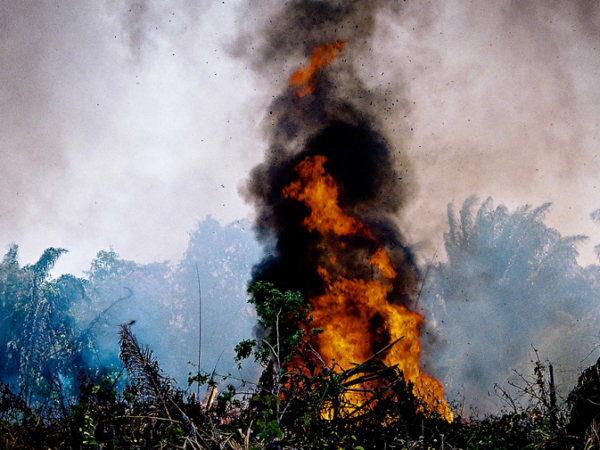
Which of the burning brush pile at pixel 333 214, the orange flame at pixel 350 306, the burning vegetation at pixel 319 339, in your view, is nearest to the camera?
the burning vegetation at pixel 319 339

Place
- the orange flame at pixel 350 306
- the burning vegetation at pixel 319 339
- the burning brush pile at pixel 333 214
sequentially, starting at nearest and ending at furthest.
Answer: the burning vegetation at pixel 319 339
the orange flame at pixel 350 306
the burning brush pile at pixel 333 214

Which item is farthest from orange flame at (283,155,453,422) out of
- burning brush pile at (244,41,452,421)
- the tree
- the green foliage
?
the tree

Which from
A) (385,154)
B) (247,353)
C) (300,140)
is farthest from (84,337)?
(385,154)

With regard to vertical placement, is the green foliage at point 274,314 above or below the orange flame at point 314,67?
below

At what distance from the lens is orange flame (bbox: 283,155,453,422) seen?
13.3m

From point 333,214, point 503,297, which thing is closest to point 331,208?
point 333,214

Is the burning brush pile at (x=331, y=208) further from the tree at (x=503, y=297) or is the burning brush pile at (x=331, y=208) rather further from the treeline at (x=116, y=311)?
the tree at (x=503, y=297)

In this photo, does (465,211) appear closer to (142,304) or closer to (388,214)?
(388,214)

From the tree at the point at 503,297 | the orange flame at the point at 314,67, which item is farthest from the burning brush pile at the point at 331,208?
the tree at the point at 503,297

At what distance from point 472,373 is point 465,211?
14178 mm

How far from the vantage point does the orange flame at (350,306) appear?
13.3 metres

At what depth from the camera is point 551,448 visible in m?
4.66

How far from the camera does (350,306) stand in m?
13.9

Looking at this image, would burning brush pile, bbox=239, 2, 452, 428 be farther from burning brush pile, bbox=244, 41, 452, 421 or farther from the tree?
the tree
